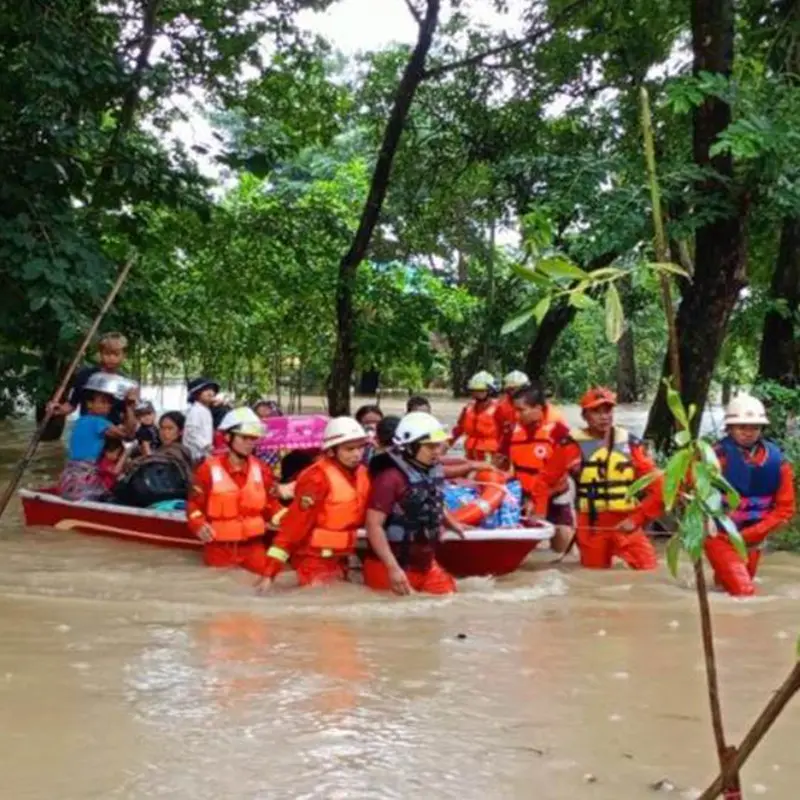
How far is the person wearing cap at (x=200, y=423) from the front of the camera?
9.30 metres

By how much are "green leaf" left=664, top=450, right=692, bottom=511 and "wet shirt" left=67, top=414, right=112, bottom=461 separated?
24.2 feet

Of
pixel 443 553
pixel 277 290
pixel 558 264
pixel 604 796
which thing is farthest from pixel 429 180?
pixel 558 264

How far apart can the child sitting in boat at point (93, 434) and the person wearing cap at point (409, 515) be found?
8.65 feet

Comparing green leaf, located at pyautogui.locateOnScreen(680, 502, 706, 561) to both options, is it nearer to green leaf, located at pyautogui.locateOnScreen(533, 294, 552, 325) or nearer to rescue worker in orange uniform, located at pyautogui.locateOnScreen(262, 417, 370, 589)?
green leaf, located at pyautogui.locateOnScreen(533, 294, 552, 325)

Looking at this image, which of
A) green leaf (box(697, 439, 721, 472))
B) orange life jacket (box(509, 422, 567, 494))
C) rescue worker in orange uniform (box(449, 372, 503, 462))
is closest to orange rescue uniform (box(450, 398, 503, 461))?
rescue worker in orange uniform (box(449, 372, 503, 462))

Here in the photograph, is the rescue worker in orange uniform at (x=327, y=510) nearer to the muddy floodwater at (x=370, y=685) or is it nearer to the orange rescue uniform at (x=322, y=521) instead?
the orange rescue uniform at (x=322, y=521)

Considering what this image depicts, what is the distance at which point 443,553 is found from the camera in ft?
25.7

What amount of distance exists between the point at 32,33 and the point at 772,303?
7.49 metres

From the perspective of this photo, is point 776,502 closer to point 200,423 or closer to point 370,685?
point 370,685

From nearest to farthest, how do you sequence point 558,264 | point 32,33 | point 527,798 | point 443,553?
point 558,264
point 527,798
point 443,553
point 32,33

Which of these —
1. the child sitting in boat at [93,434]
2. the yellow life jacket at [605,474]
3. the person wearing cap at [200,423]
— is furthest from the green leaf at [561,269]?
the person wearing cap at [200,423]

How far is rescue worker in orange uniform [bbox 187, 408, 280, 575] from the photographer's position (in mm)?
7730

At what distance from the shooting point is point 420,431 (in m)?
7.12

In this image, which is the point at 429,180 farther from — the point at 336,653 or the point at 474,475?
the point at 336,653
